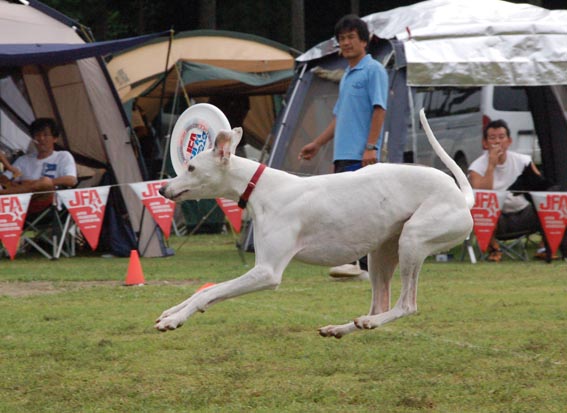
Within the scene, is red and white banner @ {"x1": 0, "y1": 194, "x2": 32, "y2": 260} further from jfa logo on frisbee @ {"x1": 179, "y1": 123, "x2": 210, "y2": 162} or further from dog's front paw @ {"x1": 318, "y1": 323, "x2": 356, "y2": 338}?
dog's front paw @ {"x1": 318, "y1": 323, "x2": 356, "y2": 338}

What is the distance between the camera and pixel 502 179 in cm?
1212

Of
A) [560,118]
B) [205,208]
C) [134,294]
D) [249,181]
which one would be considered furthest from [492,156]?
[249,181]

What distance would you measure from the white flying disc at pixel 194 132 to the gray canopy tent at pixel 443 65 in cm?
596

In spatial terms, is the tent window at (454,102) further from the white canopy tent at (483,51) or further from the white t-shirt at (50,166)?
the white t-shirt at (50,166)

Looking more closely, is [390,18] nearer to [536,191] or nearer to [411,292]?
[536,191]

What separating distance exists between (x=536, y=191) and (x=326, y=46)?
287 cm

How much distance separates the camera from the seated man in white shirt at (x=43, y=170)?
1248 centimetres

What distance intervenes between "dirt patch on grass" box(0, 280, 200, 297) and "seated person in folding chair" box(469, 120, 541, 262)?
369 cm

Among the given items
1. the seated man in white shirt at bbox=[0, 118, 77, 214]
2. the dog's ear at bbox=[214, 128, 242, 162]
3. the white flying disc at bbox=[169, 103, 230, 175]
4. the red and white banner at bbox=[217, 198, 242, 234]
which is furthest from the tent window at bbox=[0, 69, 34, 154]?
the dog's ear at bbox=[214, 128, 242, 162]

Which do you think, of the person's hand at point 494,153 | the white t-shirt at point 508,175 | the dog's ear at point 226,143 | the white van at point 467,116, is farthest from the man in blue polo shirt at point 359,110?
the white van at point 467,116

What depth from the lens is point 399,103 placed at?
39.4ft

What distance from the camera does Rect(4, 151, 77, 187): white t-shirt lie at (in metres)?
12.7

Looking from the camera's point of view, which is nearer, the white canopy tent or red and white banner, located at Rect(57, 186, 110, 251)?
the white canopy tent

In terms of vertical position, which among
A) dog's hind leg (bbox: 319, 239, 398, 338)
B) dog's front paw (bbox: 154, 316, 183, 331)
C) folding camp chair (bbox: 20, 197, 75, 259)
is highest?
dog's front paw (bbox: 154, 316, 183, 331)
